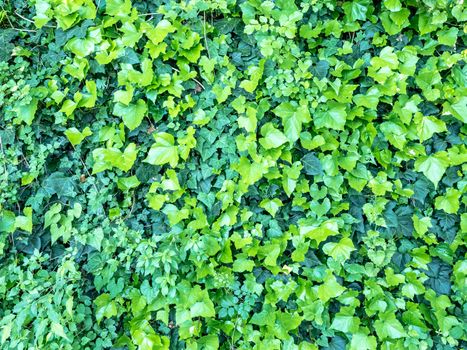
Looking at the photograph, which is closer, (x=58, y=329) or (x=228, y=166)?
(x=58, y=329)

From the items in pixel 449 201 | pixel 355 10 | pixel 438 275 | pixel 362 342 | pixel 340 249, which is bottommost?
pixel 362 342

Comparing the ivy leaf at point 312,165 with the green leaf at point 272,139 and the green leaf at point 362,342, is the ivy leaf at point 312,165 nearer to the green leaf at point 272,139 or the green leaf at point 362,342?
the green leaf at point 272,139

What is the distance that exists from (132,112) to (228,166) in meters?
0.55

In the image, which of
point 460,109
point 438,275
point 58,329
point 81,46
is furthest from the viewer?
point 438,275

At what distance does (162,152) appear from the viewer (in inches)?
77.3

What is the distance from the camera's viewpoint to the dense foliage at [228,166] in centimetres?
195

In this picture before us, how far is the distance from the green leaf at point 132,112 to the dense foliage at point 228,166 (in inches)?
0.5

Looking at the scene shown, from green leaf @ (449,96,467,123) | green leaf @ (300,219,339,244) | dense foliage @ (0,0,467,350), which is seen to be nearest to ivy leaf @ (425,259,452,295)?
dense foliage @ (0,0,467,350)

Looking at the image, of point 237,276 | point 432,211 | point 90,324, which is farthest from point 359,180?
point 90,324

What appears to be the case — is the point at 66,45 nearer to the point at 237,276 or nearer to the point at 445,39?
the point at 237,276

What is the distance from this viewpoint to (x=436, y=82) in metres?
2.03

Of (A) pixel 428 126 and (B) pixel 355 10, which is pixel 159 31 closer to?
(B) pixel 355 10

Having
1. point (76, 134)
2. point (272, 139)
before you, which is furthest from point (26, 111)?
point (272, 139)

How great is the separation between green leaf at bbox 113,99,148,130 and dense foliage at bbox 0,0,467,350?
0.01 metres
